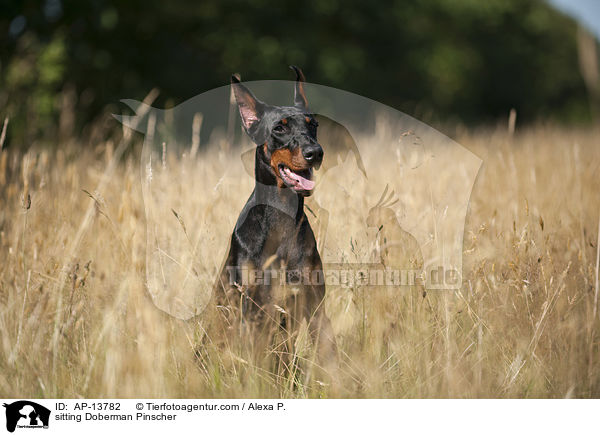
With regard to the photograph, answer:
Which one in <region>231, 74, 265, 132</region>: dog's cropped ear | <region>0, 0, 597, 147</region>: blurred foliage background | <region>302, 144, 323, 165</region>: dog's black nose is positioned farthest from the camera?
<region>0, 0, 597, 147</region>: blurred foliage background

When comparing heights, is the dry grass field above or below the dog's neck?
below

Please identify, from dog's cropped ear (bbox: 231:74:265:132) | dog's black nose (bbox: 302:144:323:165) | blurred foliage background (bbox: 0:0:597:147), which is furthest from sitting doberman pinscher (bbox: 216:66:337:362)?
blurred foliage background (bbox: 0:0:597:147)

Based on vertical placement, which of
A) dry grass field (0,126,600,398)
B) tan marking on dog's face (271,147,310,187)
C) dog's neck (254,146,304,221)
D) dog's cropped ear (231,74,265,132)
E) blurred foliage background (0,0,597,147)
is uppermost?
blurred foliage background (0,0,597,147)

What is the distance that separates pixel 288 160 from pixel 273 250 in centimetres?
43

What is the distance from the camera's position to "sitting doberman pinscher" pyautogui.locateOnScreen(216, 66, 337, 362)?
1942mm

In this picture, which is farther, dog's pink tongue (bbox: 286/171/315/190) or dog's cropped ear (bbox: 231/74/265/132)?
dog's cropped ear (bbox: 231/74/265/132)

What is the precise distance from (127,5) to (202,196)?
9461 mm

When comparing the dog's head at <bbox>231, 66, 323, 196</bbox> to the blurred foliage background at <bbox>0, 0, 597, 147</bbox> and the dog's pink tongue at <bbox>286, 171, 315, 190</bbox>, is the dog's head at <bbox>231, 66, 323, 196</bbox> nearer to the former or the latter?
the dog's pink tongue at <bbox>286, 171, 315, 190</bbox>

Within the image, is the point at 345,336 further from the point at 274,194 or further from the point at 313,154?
the point at 313,154

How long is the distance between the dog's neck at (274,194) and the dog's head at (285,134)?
0.10ft
